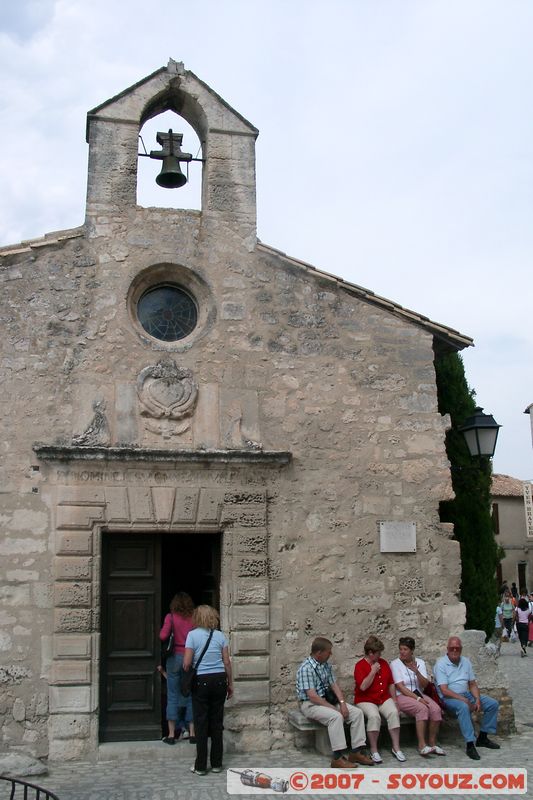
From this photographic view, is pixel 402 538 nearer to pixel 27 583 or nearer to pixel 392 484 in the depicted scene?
pixel 392 484

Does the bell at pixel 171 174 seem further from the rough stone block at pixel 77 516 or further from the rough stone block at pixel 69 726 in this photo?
the rough stone block at pixel 69 726

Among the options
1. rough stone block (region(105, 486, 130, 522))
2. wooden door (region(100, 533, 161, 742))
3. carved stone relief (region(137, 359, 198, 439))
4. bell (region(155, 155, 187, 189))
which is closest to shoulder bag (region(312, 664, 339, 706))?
wooden door (region(100, 533, 161, 742))

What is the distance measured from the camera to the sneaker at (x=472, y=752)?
21.9 feet

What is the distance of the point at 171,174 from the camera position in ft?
27.6

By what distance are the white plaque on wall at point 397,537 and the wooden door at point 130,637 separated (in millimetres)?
2117

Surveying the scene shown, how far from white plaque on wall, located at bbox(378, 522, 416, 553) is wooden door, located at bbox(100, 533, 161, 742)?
2.12 m

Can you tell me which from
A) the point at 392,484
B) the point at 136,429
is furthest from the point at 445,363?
the point at 136,429

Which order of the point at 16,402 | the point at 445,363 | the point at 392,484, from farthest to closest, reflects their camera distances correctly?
the point at 445,363 < the point at 392,484 < the point at 16,402

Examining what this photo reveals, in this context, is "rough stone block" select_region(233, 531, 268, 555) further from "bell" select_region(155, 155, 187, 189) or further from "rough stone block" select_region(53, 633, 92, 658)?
"bell" select_region(155, 155, 187, 189)

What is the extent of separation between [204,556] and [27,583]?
1.81 m

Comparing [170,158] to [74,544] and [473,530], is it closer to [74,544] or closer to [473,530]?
[74,544]

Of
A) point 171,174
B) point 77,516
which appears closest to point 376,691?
point 77,516

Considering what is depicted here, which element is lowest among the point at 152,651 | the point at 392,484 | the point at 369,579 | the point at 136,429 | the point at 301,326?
the point at 152,651

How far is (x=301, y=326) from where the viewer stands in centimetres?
802
